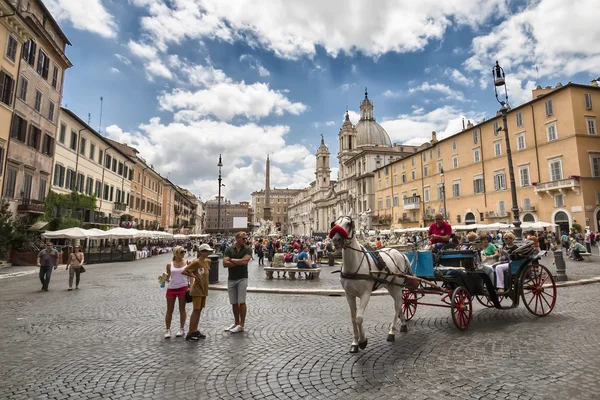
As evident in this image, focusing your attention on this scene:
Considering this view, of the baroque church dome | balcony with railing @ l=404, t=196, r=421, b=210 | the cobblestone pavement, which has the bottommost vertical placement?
the cobblestone pavement

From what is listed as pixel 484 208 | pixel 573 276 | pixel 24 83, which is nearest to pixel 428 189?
pixel 484 208

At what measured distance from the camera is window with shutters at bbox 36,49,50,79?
72.8 feet

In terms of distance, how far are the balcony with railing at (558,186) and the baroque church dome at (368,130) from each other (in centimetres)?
6035

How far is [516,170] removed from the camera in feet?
110

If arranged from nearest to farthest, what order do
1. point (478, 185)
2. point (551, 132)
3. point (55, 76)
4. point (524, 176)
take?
1. point (55, 76)
2. point (551, 132)
3. point (524, 176)
4. point (478, 185)

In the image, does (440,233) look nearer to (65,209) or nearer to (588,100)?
(65,209)

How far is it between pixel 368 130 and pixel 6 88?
80027mm

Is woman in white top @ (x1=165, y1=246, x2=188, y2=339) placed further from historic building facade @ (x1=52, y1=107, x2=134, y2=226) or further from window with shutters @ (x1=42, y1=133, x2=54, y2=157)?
historic building facade @ (x1=52, y1=107, x2=134, y2=226)

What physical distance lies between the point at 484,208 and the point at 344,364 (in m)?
37.9

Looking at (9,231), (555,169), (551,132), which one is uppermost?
(551,132)

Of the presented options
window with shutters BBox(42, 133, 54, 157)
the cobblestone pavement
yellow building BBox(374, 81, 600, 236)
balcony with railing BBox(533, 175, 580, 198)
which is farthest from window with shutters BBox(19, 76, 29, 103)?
balcony with railing BBox(533, 175, 580, 198)

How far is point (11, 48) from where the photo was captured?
1927 centimetres

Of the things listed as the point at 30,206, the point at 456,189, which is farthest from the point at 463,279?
the point at 456,189

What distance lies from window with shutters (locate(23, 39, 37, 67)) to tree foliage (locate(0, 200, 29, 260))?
9022 millimetres
